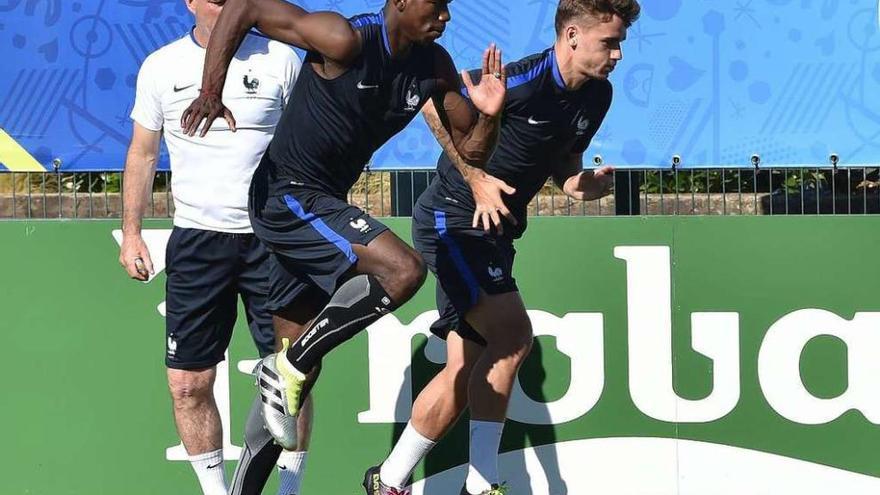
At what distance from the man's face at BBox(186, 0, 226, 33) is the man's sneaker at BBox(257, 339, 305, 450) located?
5.06ft

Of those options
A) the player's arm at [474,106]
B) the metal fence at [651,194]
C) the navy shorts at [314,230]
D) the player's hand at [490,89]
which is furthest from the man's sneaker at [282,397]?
the metal fence at [651,194]

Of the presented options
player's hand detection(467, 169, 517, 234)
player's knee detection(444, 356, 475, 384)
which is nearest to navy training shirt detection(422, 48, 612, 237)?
player's knee detection(444, 356, 475, 384)

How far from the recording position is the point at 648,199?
675 centimetres

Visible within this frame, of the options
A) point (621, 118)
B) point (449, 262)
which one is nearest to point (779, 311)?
point (621, 118)

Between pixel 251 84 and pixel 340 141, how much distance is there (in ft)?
2.46

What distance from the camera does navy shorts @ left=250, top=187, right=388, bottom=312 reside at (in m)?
5.08

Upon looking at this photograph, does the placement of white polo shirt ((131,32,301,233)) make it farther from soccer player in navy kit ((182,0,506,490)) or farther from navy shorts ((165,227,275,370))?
soccer player in navy kit ((182,0,506,490))

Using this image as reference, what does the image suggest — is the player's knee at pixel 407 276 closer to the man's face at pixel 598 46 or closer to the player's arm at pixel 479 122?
the player's arm at pixel 479 122

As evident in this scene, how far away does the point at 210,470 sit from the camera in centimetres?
603

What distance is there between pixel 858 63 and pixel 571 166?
4.91 feet

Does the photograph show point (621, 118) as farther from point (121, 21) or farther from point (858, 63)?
point (121, 21)

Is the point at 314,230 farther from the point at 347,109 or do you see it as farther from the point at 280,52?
the point at 280,52

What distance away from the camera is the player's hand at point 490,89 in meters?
5.12

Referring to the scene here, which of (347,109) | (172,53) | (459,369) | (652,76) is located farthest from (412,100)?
(652,76)
